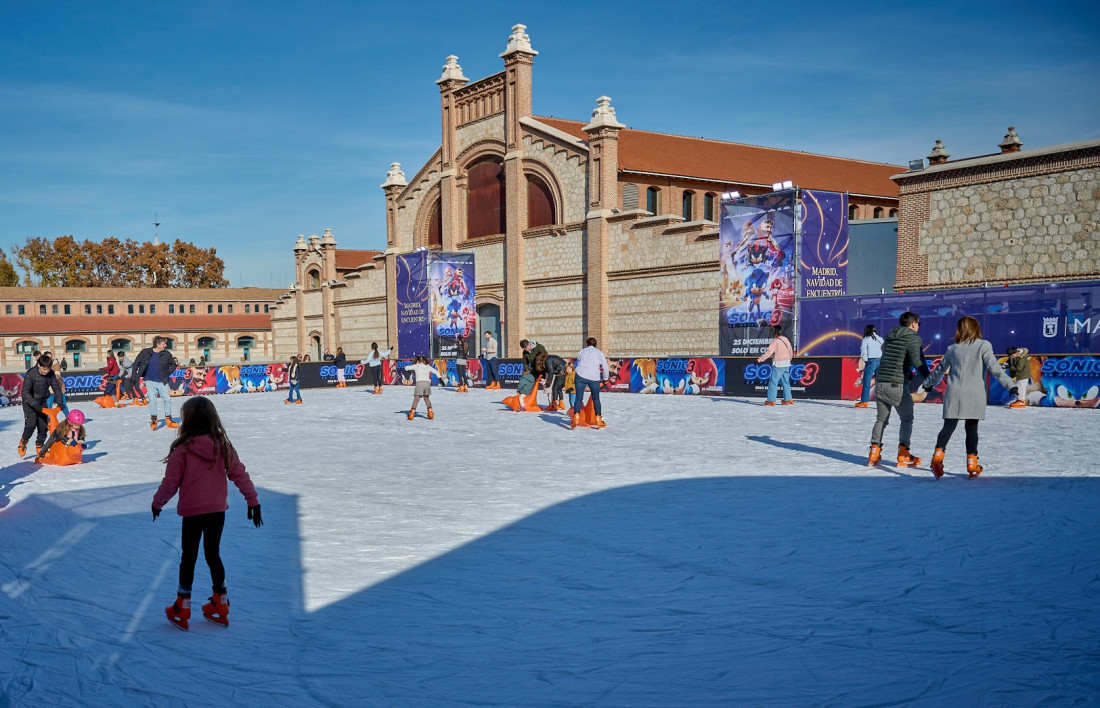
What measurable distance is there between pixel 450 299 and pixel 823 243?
1516 centimetres

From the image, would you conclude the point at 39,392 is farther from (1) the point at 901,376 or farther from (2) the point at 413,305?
(2) the point at 413,305

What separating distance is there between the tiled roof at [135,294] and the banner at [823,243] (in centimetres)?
5759

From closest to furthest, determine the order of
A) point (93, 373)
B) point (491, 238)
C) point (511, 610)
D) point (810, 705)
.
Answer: point (810, 705) < point (511, 610) < point (93, 373) < point (491, 238)

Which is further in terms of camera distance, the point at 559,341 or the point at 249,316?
the point at 249,316

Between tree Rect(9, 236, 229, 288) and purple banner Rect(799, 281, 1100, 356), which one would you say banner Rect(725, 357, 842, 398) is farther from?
tree Rect(9, 236, 229, 288)

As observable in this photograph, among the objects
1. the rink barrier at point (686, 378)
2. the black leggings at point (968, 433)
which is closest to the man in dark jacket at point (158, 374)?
the rink barrier at point (686, 378)

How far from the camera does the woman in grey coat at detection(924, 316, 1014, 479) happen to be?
26.1ft

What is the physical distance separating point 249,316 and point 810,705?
68.4 meters

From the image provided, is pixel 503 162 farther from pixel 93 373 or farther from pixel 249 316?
pixel 249 316

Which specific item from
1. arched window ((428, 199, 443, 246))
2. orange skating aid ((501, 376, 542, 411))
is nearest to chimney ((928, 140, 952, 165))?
Result: arched window ((428, 199, 443, 246))

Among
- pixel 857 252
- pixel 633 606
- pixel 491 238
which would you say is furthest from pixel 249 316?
pixel 633 606

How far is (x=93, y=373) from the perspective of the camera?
2544 centimetres

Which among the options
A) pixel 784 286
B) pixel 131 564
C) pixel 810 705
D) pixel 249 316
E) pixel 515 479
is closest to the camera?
pixel 810 705

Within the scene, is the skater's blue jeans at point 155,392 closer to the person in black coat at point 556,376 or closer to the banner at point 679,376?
the person in black coat at point 556,376
